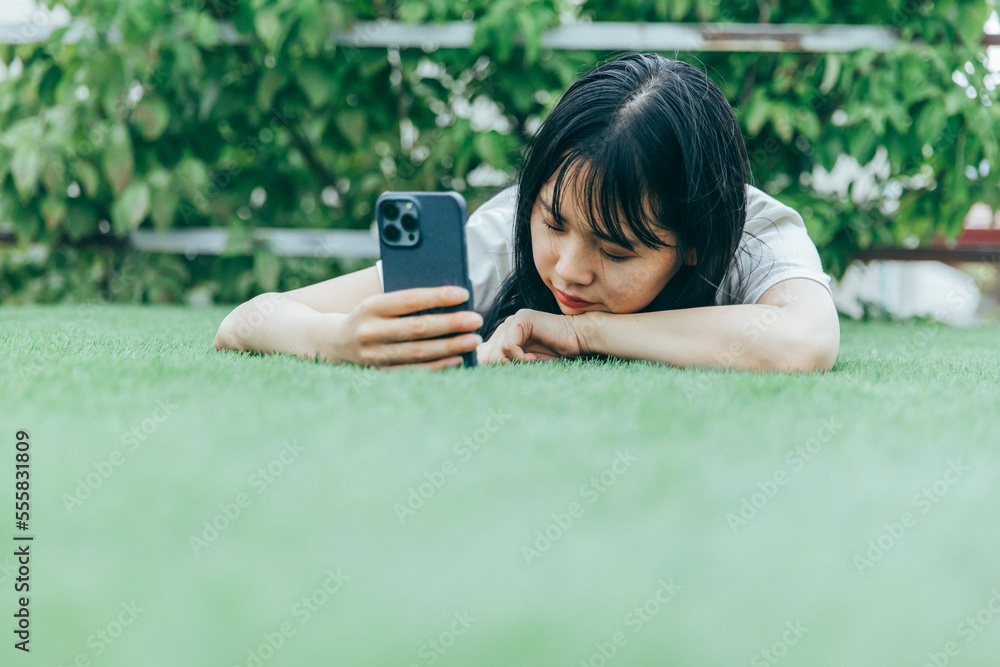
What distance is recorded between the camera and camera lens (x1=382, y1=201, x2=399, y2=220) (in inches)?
33.7

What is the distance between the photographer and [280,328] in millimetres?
979

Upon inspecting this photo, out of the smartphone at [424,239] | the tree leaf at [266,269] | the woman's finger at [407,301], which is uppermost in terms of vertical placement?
the smartphone at [424,239]

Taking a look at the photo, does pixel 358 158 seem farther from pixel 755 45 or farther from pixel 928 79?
pixel 928 79

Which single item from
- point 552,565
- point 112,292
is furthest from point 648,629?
point 112,292

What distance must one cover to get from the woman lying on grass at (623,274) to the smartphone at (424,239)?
0.04 meters

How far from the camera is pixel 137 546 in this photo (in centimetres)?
46

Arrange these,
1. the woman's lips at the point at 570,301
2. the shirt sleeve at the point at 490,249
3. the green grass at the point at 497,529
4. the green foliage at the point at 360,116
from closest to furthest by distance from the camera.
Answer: the green grass at the point at 497,529, the woman's lips at the point at 570,301, the shirt sleeve at the point at 490,249, the green foliage at the point at 360,116

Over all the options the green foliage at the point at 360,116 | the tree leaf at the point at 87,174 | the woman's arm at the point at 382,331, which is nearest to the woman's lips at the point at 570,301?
the woman's arm at the point at 382,331

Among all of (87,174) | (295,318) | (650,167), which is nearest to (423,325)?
(295,318)

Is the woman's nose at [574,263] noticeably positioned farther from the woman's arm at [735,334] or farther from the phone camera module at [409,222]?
the phone camera module at [409,222]

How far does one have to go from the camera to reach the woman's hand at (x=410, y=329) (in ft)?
2.70

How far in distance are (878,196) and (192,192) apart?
2160 mm

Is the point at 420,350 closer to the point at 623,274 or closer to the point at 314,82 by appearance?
the point at 623,274

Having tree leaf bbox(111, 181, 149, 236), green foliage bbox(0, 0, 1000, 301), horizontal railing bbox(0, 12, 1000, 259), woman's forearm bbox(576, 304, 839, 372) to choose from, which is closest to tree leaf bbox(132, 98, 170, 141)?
green foliage bbox(0, 0, 1000, 301)
